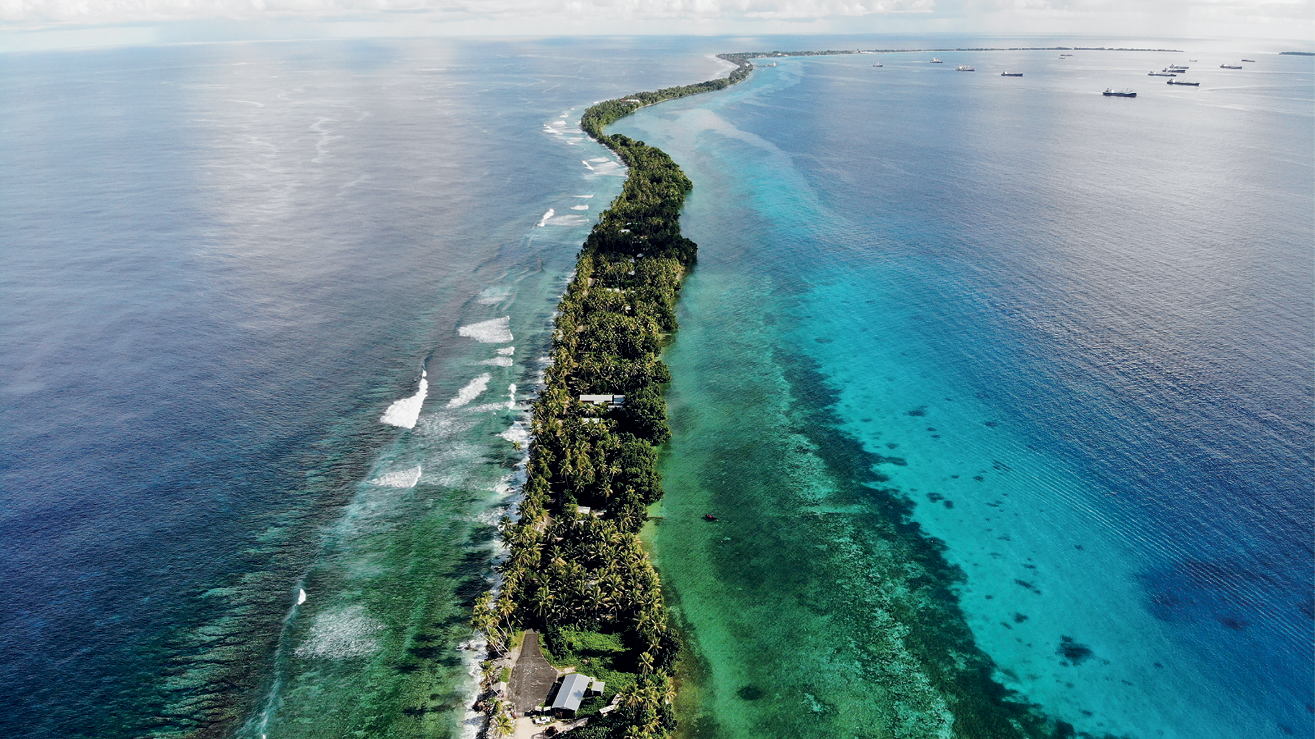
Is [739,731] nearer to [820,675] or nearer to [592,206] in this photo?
[820,675]

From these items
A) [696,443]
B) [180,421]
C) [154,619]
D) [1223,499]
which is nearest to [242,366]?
[180,421]

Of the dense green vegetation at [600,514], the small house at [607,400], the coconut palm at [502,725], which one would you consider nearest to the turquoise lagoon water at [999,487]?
the dense green vegetation at [600,514]

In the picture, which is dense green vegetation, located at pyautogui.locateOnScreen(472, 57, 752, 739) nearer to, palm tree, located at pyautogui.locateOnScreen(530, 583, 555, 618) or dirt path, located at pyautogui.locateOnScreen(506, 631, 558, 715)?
palm tree, located at pyautogui.locateOnScreen(530, 583, 555, 618)

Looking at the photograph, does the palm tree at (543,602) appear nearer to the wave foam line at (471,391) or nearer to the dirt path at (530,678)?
the dirt path at (530,678)

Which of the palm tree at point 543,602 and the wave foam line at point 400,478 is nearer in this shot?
the palm tree at point 543,602

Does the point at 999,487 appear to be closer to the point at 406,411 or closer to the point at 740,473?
the point at 740,473

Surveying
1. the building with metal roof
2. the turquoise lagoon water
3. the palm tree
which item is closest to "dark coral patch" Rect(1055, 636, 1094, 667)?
the turquoise lagoon water

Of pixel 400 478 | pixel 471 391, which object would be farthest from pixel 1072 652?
pixel 471 391
